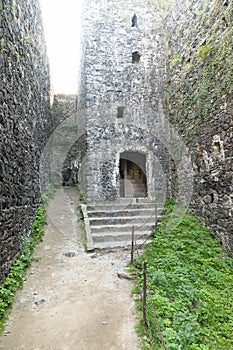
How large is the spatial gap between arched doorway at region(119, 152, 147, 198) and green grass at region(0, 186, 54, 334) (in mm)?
5769

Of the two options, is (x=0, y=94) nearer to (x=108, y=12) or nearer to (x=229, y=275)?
(x=229, y=275)

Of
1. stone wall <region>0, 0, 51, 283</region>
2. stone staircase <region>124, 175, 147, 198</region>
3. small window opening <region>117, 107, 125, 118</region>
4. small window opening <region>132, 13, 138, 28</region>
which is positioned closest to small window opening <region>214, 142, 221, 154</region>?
stone wall <region>0, 0, 51, 283</region>

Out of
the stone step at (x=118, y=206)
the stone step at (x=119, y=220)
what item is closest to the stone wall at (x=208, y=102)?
the stone step at (x=119, y=220)

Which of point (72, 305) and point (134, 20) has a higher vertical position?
point (134, 20)

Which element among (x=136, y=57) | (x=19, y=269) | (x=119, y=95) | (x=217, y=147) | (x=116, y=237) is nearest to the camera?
(x=19, y=269)

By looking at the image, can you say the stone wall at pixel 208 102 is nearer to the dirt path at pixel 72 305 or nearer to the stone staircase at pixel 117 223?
the stone staircase at pixel 117 223

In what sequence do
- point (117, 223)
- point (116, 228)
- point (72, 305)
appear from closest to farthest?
point (72, 305) → point (116, 228) → point (117, 223)

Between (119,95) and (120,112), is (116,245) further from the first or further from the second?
(119,95)

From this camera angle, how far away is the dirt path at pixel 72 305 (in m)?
2.78

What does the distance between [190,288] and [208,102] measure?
4.13 meters

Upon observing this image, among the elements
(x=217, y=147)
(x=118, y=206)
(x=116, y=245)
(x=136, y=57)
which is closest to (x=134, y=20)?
(x=136, y=57)

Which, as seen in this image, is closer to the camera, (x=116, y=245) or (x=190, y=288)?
(x=190, y=288)

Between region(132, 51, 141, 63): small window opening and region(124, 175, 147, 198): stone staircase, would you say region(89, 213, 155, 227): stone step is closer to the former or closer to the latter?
region(124, 175, 147, 198): stone staircase

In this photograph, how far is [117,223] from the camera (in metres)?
6.95
